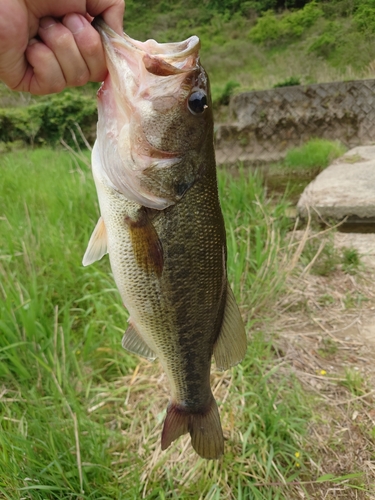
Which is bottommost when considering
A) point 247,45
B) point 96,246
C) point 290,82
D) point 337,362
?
point 337,362

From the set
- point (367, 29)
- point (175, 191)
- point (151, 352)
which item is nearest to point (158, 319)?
point (151, 352)

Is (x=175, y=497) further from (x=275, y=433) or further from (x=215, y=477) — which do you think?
(x=275, y=433)

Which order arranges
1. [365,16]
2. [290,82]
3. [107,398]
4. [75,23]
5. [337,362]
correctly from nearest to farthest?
[75,23]
[107,398]
[337,362]
[365,16]
[290,82]

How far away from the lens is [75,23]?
41.7 inches

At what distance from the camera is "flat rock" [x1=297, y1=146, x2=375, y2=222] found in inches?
171

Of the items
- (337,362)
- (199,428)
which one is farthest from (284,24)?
(199,428)

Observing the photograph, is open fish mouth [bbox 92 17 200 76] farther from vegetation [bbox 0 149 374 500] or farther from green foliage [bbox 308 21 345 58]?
green foliage [bbox 308 21 345 58]

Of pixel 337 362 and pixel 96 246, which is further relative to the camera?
pixel 337 362

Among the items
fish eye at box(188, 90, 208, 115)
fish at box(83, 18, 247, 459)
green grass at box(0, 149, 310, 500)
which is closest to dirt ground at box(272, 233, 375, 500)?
green grass at box(0, 149, 310, 500)

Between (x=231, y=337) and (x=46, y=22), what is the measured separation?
1178 mm

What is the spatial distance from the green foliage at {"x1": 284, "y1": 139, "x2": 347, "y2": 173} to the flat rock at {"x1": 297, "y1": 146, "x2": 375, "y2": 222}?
51.4 inches

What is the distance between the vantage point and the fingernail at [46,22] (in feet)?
3.63

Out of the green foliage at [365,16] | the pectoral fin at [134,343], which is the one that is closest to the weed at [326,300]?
the pectoral fin at [134,343]

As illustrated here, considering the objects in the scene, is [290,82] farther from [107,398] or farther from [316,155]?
[107,398]
